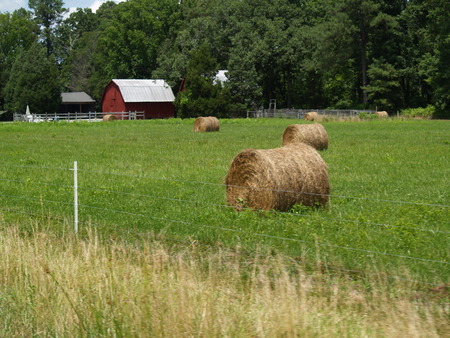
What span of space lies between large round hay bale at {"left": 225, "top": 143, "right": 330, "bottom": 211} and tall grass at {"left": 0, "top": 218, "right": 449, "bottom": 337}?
12.0 ft

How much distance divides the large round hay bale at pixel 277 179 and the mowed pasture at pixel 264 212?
0.22m

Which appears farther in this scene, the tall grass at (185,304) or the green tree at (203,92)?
the green tree at (203,92)

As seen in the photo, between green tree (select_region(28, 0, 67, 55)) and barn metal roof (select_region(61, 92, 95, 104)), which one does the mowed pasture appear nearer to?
barn metal roof (select_region(61, 92, 95, 104))

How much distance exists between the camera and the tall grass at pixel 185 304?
16.7 ft

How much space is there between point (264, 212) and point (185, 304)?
17.0 ft

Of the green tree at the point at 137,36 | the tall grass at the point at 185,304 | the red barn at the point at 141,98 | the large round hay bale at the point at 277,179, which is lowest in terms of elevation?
the tall grass at the point at 185,304

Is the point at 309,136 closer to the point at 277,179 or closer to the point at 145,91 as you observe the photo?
the point at 277,179

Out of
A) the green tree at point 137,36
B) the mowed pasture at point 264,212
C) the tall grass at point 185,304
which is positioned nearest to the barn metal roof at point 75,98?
the green tree at point 137,36

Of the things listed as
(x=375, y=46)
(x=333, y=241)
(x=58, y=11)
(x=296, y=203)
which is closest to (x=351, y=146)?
(x=296, y=203)

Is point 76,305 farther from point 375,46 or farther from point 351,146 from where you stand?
point 375,46

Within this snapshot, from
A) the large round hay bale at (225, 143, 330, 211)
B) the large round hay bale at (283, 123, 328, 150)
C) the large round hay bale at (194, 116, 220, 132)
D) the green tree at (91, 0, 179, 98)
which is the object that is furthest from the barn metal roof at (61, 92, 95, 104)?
the large round hay bale at (225, 143, 330, 211)

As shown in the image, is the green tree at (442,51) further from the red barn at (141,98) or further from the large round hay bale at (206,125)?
the red barn at (141,98)

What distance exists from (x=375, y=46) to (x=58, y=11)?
276 feet

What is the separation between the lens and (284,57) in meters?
69.2
